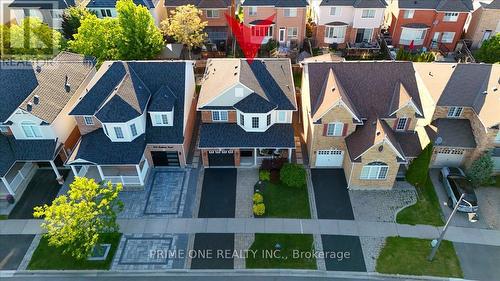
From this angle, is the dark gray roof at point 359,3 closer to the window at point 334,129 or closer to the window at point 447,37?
the window at point 447,37

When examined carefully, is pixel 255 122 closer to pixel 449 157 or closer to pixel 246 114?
pixel 246 114

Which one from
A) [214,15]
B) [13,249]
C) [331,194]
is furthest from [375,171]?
[214,15]

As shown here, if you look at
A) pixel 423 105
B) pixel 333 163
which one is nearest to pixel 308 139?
pixel 333 163

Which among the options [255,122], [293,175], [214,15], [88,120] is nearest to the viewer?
[293,175]

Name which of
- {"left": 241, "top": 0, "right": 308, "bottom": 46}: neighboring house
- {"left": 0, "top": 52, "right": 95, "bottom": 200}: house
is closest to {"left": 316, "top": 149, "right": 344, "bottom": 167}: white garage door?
{"left": 241, "top": 0, "right": 308, "bottom": 46}: neighboring house

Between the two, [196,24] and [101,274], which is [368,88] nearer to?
[196,24]

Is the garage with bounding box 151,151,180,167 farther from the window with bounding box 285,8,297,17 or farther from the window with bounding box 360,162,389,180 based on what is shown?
the window with bounding box 285,8,297,17

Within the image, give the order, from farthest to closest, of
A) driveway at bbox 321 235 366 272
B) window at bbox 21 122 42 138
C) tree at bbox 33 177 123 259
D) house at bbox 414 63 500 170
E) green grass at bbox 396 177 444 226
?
house at bbox 414 63 500 170, window at bbox 21 122 42 138, green grass at bbox 396 177 444 226, driveway at bbox 321 235 366 272, tree at bbox 33 177 123 259
